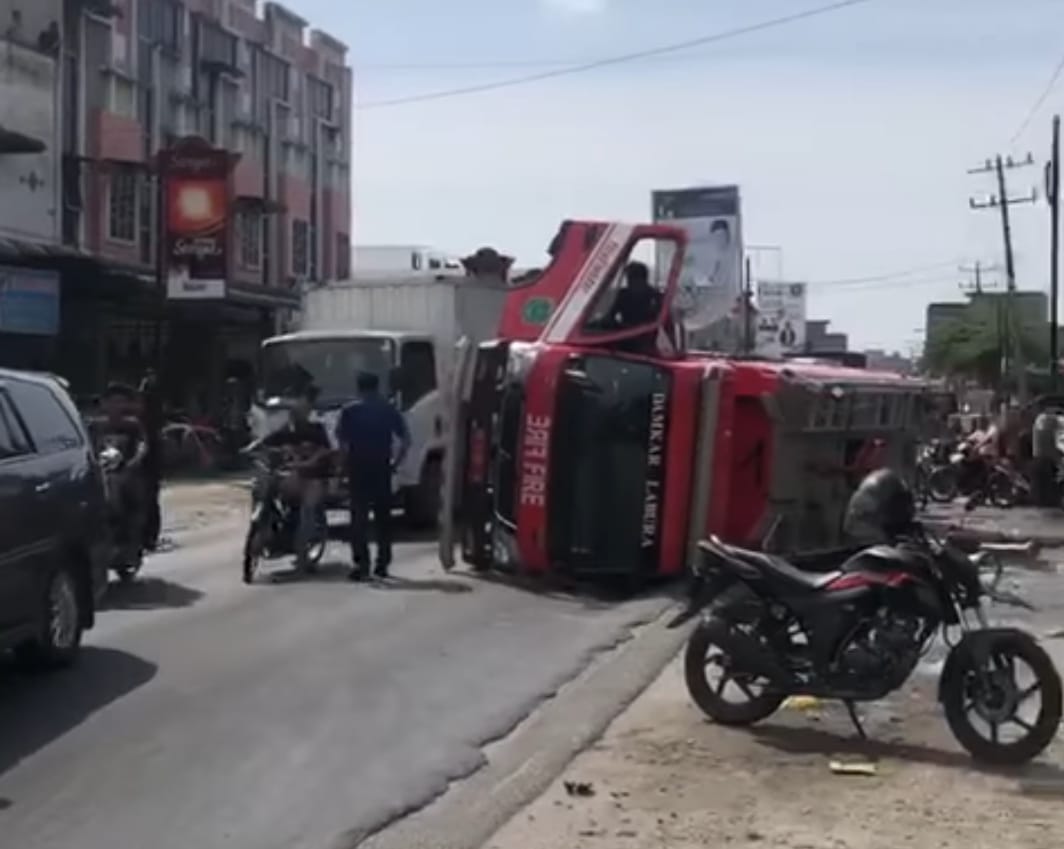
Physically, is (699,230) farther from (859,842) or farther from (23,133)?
(859,842)

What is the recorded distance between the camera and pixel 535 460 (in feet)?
55.4

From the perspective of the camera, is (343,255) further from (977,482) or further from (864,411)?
(864,411)

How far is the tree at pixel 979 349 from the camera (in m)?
86.8

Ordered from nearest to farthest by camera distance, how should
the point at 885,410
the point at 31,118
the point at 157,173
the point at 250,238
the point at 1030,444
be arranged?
the point at 885,410 < the point at 1030,444 < the point at 31,118 < the point at 157,173 < the point at 250,238

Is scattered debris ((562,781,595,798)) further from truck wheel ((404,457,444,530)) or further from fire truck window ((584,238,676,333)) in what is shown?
truck wheel ((404,457,444,530))

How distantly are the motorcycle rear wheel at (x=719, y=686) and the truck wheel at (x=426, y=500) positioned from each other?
1303 centimetres

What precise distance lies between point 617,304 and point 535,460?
166 cm

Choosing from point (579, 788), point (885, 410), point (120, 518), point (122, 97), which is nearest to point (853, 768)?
point (579, 788)

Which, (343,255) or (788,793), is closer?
(788,793)

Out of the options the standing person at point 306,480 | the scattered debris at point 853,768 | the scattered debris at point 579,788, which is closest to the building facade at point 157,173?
the standing person at point 306,480

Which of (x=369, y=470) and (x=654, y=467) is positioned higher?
(x=654, y=467)

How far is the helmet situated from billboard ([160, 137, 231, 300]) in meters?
33.7

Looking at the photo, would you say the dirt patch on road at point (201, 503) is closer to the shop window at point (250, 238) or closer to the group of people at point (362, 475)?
the group of people at point (362, 475)

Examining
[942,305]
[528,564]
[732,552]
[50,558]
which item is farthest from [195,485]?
[942,305]
